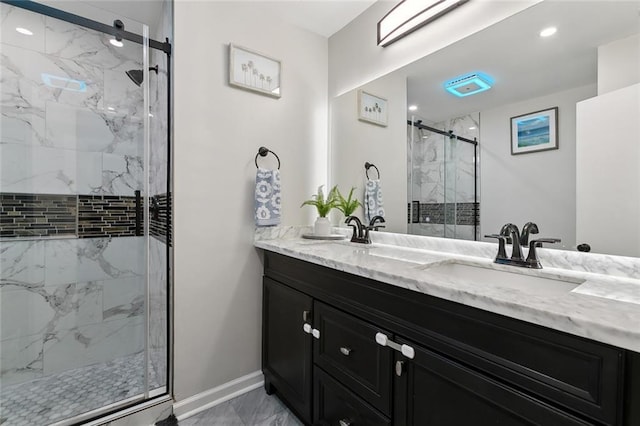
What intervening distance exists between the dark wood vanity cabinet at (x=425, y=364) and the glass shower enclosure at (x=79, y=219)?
806 mm

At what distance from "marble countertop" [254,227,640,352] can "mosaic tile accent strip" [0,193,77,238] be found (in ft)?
4.70

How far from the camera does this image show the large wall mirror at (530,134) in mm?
983

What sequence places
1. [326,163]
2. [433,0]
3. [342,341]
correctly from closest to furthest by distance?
[342,341], [433,0], [326,163]

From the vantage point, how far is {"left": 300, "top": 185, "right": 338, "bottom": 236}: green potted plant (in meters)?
1.95

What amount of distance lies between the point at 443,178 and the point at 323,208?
77 cm

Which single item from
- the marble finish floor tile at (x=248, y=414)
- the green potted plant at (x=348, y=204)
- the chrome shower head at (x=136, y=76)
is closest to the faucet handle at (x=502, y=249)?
the green potted plant at (x=348, y=204)

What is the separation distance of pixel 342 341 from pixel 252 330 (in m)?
0.84

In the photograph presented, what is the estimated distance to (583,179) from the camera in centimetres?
106

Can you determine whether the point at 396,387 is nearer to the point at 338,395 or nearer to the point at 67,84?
the point at 338,395

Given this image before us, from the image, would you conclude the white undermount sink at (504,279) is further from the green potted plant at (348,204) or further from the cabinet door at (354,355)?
the green potted plant at (348,204)

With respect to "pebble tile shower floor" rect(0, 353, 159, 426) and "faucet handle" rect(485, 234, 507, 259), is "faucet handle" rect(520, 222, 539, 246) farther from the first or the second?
"pebble tile shower floor" rect(0, 353, 159, 426)

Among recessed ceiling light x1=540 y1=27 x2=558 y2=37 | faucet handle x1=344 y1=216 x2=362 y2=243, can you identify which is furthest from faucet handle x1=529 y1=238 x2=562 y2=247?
faucet handle x1=344 y1=216 x2=362 y2=243

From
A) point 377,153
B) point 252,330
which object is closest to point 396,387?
point 252,330

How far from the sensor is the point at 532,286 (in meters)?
1.02
